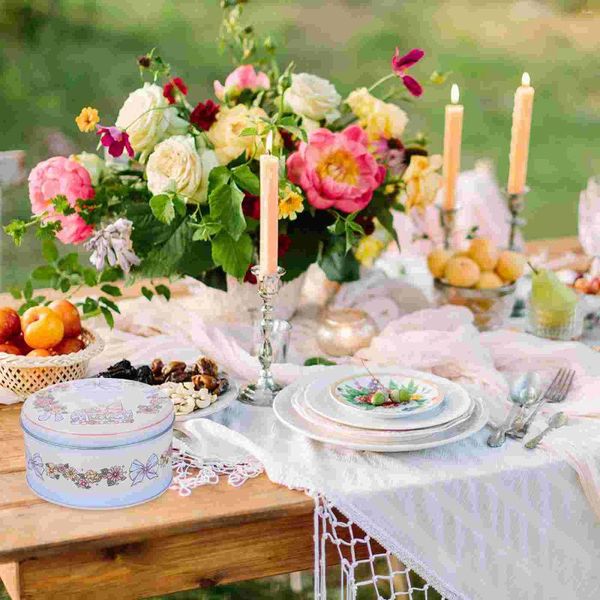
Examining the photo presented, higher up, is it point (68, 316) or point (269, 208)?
point (269, 208)

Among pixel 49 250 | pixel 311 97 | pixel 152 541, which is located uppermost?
pixel 311 97

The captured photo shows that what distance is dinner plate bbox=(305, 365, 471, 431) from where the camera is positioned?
1.15 m

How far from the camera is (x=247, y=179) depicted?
4.54ft

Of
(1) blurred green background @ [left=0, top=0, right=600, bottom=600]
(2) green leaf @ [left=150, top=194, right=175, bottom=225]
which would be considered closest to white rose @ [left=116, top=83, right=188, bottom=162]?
(2) green leaf @ [left=150, top=194, right=175, bottom=225]

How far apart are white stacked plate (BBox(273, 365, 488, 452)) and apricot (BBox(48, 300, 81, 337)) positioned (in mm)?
300

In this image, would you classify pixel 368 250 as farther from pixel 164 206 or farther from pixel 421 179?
pixel 164 206

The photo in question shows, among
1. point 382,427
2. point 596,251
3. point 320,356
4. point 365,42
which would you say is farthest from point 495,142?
point 382,427

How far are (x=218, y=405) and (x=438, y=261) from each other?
1.94 ft

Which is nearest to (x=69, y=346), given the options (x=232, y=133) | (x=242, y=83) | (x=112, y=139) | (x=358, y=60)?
(x=112, y=139)

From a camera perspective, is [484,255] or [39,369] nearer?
[39,369]

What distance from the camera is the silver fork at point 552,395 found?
3.99ft

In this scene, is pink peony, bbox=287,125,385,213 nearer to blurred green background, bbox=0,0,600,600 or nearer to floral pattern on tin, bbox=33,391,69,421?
floral pattern on tin, bbox=33,391,69,421

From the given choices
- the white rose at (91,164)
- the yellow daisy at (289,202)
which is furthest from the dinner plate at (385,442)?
the white rose at (91,164)

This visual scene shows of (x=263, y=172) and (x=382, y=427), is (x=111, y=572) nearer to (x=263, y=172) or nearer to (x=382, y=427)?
(x=382, y=427)
